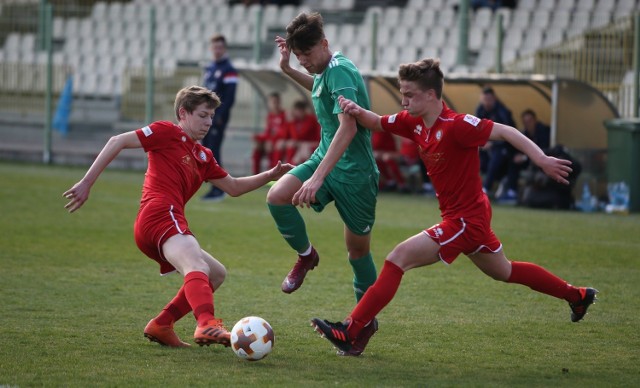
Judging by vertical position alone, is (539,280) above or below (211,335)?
above

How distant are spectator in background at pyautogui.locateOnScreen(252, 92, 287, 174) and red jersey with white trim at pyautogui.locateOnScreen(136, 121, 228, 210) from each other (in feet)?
39.2

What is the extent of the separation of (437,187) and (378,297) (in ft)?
2.47

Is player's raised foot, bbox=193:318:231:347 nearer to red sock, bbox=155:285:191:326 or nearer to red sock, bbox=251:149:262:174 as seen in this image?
red sock, bbox=155:285:191:326

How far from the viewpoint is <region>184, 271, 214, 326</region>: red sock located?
5602 millimetres

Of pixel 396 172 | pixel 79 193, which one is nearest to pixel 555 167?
Result: pixel 79 193

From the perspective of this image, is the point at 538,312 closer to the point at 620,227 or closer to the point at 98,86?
the point at 620,227

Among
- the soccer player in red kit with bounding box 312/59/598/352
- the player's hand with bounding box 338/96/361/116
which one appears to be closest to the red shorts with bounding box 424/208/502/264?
the soccer player in red kit with bounding box 312/59/598/352

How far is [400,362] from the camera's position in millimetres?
5859

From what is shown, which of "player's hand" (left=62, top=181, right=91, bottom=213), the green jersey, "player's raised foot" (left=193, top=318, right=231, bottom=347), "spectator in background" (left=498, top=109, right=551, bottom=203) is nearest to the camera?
"player's raised foot" (left=193, top=318, right=231, bottom=347)

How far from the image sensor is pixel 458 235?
5934 millimetres

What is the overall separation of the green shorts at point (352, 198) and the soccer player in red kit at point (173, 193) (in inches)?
23.2

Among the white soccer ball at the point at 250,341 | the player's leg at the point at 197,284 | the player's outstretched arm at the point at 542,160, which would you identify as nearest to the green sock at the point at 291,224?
the player's leg at the point at 197,284

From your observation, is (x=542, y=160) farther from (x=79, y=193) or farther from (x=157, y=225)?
(x=79, y=193)

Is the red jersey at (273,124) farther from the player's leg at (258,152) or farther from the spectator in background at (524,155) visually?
the spectator in background at (524,155)
